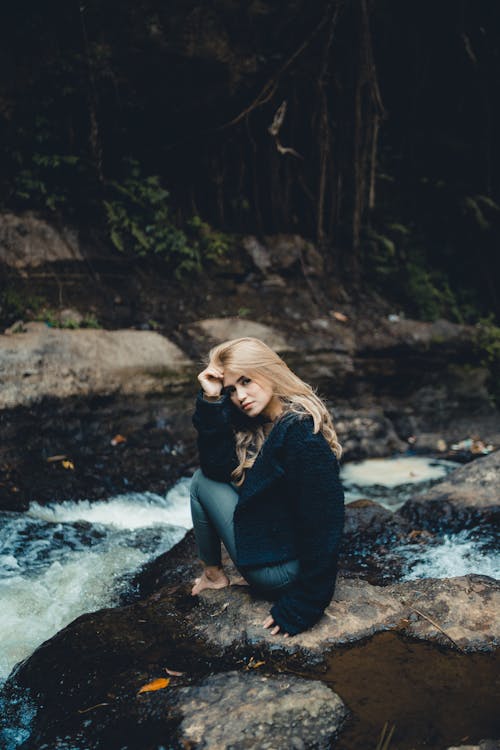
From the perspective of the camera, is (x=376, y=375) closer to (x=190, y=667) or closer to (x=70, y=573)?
(x=70, y=573)

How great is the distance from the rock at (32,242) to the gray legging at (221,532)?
16.9 feet

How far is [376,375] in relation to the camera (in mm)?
8008

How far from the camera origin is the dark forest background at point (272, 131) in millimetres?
7492

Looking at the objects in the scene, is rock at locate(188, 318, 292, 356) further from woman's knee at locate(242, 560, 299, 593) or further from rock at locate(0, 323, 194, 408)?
woman's knee at locate(242, 560, 299, 593)

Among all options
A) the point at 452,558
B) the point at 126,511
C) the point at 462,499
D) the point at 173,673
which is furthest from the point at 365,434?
the point at 173,673

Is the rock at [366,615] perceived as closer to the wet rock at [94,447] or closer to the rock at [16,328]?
the wet rock at [94,447]

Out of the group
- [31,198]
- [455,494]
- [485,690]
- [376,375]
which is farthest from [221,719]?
[31,198]

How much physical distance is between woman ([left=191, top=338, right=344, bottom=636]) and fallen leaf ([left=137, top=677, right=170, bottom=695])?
539 millimetres

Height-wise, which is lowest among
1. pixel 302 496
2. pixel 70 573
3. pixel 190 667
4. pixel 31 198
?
pixel 70 573

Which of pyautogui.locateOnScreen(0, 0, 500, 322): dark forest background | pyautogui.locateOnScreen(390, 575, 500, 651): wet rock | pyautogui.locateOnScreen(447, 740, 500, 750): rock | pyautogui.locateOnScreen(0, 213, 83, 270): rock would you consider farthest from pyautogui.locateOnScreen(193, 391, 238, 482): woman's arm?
pyautogui.locateOnScreen(0, 0, 500, 322): dark forest background

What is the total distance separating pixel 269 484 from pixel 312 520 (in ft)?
0.91

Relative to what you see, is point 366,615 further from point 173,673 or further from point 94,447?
point 94,447

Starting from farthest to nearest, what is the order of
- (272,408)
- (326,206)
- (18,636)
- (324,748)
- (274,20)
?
(326,206) → (274,20) → (18,636) → (272,408) → (324,748)

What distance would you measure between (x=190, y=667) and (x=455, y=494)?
9.03 feet
